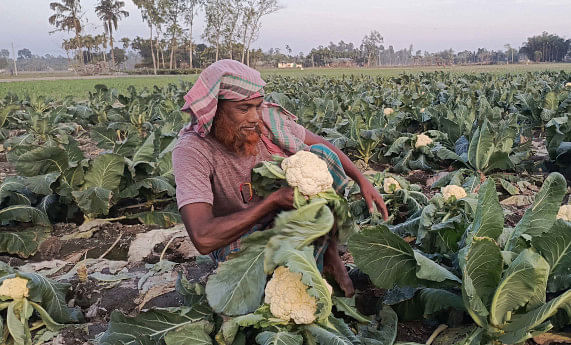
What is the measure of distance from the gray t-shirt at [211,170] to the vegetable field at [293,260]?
0.64 ft

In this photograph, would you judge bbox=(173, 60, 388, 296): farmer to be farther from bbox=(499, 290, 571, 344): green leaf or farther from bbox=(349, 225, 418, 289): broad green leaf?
bbox=(499, 290, 571, 344): green leaf

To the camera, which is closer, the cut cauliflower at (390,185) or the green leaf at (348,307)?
the green leaf at (348,307)

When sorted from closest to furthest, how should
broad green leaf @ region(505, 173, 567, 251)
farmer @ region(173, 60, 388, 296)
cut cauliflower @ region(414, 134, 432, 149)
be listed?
broad green leaf @ region(505, 173, 567, 251) < farmer @ region(173, 60, 388, 296) < cut cauliflower @ region(414, 134, 432, 149)

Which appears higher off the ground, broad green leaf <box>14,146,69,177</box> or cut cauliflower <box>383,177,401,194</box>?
broad green leaf <box>14,146,69,177</box>

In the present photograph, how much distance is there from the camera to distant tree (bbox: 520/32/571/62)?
293ft

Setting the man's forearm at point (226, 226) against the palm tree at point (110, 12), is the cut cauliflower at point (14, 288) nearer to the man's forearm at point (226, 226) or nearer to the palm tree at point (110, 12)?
the man's forearm at point (226, 226)

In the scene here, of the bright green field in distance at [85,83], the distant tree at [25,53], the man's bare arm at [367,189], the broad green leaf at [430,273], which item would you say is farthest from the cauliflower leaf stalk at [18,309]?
the distant tree at [25,53]

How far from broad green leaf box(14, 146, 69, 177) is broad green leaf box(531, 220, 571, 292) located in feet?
11.9

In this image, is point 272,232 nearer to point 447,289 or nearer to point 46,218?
point 447,289

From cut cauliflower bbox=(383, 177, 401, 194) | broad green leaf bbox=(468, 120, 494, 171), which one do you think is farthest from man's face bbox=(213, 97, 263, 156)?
broad green leaf bbox=(468, 120, 494, 171)

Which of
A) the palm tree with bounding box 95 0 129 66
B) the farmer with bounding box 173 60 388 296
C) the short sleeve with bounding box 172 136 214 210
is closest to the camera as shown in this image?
the farmer with bounding box 173 60 388 296

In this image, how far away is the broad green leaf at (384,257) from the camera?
1.88 m

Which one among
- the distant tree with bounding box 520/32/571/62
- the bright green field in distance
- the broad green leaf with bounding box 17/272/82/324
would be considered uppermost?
the distant tree with bounding box 520/32/571/62

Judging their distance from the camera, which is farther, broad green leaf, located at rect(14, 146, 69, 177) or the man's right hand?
broad green leaf, located at rect(14, 146, 69, 177)
